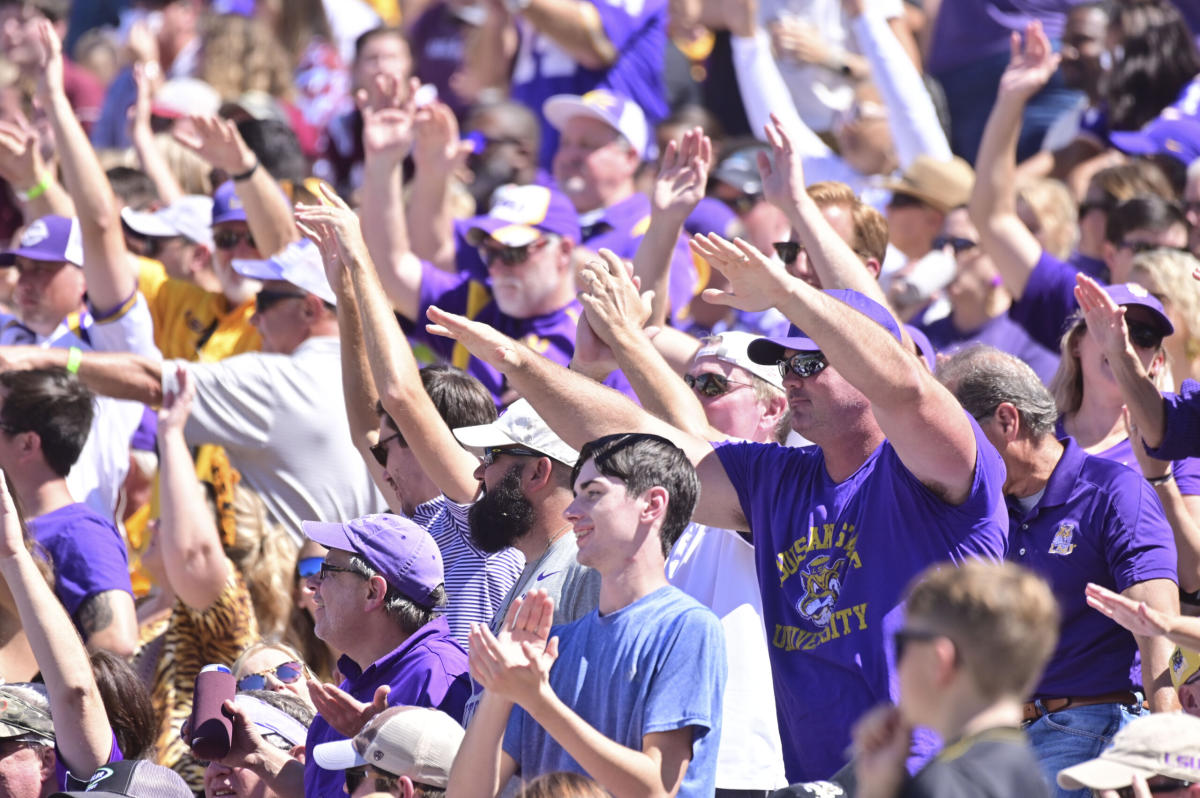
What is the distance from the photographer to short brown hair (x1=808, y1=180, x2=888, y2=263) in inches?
237

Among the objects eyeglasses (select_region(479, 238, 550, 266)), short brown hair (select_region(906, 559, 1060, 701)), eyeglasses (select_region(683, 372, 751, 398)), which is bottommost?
eyeglasses (select_region(479, 238, 550, 266))

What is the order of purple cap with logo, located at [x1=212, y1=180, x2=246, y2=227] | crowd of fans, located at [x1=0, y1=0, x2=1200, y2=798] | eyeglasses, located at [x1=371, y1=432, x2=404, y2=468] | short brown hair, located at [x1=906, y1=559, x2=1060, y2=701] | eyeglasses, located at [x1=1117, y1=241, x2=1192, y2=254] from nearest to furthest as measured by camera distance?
short brown hair, located at [x1=906, y1=559, x2=1060, y2=701] < crowd of fans, located at [x1=0, y1=0, x2=1200, y2=798] < eyeglasses, located at [x1=371, y1=432, x2=404, y2=468] < eyeglasses, located at [x1=1117, y1=241, x2=1192, y2=254] < purple cap with logo, located at [x1=212, y1=180, x2=246, y2=227]

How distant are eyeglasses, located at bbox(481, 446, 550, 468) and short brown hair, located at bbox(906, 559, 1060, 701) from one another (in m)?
2.19

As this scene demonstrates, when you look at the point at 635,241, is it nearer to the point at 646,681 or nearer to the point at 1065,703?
the point at 1065,703

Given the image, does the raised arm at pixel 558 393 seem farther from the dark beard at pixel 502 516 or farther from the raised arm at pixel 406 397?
the raised arm at pixel 406 397

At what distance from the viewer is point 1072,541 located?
14.9 ft

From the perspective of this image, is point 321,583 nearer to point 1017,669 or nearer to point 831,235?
point 831,235

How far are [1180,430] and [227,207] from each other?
13.8 ft

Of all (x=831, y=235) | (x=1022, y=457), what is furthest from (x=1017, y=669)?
(x=831, y=235)

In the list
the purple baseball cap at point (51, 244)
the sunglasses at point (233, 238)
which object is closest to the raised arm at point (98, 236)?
the purple baseball cap at point (51, 244)

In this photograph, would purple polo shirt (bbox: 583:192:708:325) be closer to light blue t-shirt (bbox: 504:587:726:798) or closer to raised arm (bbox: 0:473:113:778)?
raised arm (bbox: 0:473:113:778)

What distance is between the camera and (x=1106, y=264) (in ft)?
22.2

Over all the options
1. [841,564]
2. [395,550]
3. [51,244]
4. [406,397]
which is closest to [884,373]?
[841,564]

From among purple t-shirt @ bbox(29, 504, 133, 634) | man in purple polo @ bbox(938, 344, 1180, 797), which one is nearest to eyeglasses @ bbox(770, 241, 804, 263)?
man in purple polo @ bbox(938, 344, 1180, 797)
